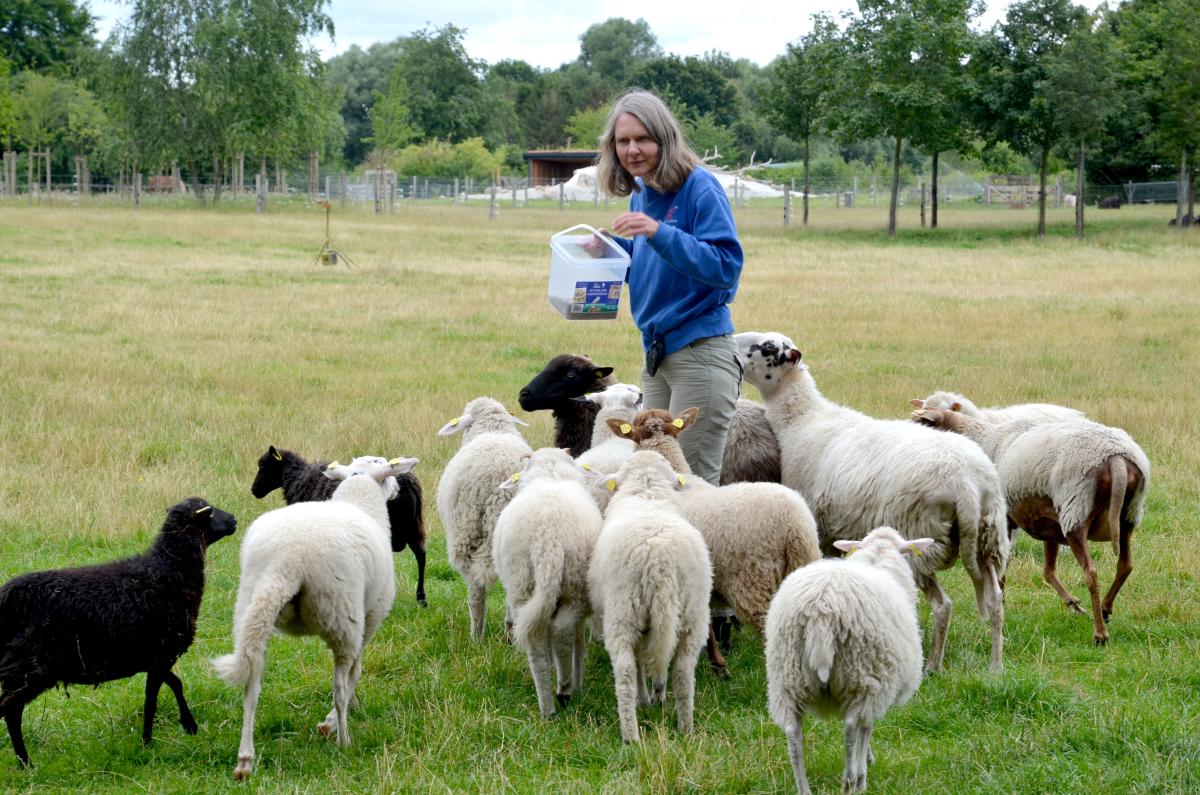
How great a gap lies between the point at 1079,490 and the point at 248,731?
4394 millimetres

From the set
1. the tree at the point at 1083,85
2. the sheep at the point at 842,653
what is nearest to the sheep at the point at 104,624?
the sheep at the point at 842,653

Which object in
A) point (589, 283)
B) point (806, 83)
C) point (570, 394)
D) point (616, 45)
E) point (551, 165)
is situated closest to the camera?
point (589, 283)

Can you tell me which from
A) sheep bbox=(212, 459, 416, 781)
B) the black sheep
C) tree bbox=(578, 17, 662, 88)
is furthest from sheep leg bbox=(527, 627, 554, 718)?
tree bbox=(578, 17, 662, 88)

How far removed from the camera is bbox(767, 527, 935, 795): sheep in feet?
13.7

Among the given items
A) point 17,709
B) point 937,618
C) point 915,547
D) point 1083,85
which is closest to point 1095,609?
point 937,618

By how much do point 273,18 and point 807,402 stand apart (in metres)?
49.5

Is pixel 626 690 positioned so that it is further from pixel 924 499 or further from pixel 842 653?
pixel 924 499

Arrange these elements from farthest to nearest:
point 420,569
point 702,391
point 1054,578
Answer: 1. point 420,569
2. point 1054,578
3. point 702,391

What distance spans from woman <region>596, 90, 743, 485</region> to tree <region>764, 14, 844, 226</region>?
33927 mm

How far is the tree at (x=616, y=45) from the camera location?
13575 cm

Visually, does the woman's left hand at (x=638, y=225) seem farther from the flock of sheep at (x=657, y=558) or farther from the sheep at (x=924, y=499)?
the sheep at (x=924, y=499)

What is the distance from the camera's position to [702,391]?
19.0 ft

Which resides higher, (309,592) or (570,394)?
(570,394)

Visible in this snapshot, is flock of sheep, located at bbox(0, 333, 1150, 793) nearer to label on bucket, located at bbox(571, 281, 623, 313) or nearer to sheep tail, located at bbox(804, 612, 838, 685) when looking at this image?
sheep tail, located at bbox(804, 612, 838, 685)
